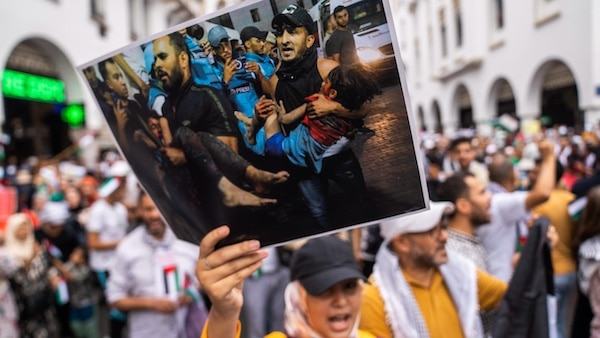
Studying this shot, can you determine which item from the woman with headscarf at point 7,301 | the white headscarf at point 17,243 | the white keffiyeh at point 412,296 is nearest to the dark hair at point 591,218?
the white keffiyeh at point 412,296

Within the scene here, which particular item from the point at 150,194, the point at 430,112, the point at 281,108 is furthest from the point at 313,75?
the point at 430,112

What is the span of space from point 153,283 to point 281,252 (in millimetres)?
933

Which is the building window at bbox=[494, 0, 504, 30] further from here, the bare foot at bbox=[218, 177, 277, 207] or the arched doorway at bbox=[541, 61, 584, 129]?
the bare foot at bbox=[218, 177, 277, 207]

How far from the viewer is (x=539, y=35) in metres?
15.6

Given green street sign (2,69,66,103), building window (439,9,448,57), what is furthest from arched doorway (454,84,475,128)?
green street sign (2,69,66,103)

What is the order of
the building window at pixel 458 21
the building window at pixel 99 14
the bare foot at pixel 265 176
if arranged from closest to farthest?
the bare foot at pixel 265 176 → the building window at pixel 99 14 → the building window at pixel 458 21

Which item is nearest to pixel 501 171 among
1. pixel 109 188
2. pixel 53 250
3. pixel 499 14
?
pixel 109 188

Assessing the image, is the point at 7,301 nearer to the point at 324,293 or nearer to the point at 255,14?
the point at 324,293

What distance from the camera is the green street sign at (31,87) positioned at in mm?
12398

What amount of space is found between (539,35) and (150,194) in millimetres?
16679

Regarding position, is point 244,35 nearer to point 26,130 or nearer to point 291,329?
point 291,329

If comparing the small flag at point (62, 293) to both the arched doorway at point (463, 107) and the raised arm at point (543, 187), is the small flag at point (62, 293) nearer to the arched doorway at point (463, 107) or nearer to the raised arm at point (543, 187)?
the raised arm at point (543, 187)

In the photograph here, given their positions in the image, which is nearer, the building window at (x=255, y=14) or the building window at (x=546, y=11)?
the building window at (x=255, y=14)

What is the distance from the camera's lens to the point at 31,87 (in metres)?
13.4
